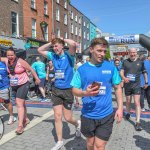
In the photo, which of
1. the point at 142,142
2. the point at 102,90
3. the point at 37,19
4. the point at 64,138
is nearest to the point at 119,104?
the point at 102,90

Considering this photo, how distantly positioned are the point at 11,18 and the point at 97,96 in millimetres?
21125

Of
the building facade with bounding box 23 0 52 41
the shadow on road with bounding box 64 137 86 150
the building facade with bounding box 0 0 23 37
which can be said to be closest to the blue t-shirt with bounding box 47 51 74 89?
the shadow on road with bounding box 64 137 86 150

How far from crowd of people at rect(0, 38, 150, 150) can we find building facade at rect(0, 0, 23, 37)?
16.2 meters

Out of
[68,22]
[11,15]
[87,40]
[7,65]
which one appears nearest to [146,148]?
[7,65]

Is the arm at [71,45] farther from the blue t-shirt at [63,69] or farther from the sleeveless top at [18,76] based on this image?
the sleeveless top at [18,76]

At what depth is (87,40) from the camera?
55.8 m

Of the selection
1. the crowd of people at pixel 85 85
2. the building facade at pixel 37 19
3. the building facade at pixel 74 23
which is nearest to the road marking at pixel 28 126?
the crowd of people at pixel 85 85

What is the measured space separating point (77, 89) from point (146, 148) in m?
2.25

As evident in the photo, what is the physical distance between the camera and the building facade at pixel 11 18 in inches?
873

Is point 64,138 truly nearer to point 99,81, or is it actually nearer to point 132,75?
point 132,75

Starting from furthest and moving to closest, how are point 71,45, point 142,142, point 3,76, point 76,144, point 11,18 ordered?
point 11,18 < point 3,76 < point 142,142 < point 76,144 < point 71,45

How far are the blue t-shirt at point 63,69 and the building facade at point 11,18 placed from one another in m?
17.5

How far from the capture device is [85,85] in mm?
3598

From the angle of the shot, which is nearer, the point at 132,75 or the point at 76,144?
the point at 76,144
